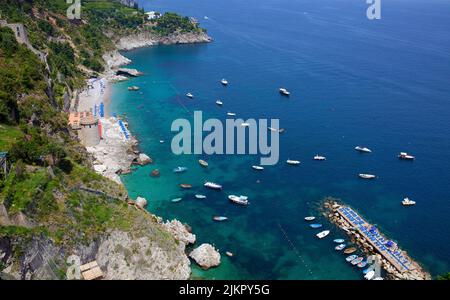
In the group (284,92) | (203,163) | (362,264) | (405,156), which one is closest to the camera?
(362,264)

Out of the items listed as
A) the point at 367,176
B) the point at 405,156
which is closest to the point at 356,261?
the point at 367,176

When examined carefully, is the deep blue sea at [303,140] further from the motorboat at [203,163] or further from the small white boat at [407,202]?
the motorboat at [203,163]

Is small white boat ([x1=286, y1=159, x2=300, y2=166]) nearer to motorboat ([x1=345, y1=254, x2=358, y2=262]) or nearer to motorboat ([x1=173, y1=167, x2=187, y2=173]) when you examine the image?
motorboat ([x1=173, y1=167, x2=187, y2=173])

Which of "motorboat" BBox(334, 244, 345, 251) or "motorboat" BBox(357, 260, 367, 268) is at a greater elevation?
"motorboat" BBox(334, 244, 345, 251)

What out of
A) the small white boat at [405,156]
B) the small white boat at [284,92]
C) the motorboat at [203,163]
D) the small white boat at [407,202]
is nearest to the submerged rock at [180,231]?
the motorboat at [203,163]

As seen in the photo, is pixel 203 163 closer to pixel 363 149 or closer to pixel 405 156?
pixel 363 149

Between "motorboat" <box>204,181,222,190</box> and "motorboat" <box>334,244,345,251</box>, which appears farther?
"motorboat" <box>204,181,222,190</box>

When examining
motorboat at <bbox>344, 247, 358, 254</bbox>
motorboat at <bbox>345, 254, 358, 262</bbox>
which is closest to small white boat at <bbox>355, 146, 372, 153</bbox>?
motorboat at <bbox>344, 247, 358, 254</bbox>
